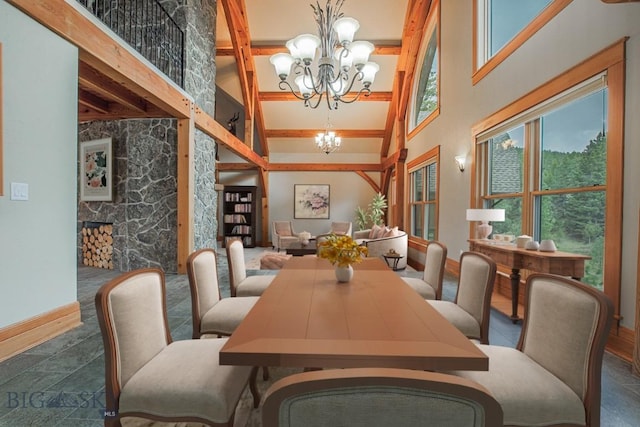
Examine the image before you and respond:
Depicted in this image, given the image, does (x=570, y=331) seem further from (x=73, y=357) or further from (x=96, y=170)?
(x=96, y=170)

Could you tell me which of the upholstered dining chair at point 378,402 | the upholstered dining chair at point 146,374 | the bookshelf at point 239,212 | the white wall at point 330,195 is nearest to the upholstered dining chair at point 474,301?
the upholstered dining chair at point 146,374

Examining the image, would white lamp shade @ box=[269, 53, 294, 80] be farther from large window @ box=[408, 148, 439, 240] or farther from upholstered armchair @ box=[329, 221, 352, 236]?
upholstered armchair @ box=[329, 221, 352, 236]

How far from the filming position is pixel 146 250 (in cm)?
470

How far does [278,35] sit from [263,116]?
7.58ft

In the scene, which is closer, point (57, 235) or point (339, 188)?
point (57, 235)

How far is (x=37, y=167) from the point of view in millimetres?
2289

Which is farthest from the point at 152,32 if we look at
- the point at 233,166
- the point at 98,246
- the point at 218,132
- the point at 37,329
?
the point at 233,166

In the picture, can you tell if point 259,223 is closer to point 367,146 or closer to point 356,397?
Result: point 367,146

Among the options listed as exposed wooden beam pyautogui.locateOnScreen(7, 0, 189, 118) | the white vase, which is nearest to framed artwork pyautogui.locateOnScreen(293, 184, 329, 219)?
exposed wooden beam pyautogui.locateOnScreen(7, 0, 189, 118)

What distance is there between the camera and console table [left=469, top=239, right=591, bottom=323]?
97.9 inches

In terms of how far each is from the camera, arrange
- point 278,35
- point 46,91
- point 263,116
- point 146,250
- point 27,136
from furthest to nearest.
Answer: point 263,116 → point 278,35 → point 146,250 → point 46,91 → point 27,136

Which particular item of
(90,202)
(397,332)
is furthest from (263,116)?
(397,332)

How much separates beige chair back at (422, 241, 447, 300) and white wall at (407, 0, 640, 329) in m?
1.24

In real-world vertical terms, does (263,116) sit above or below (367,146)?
above
